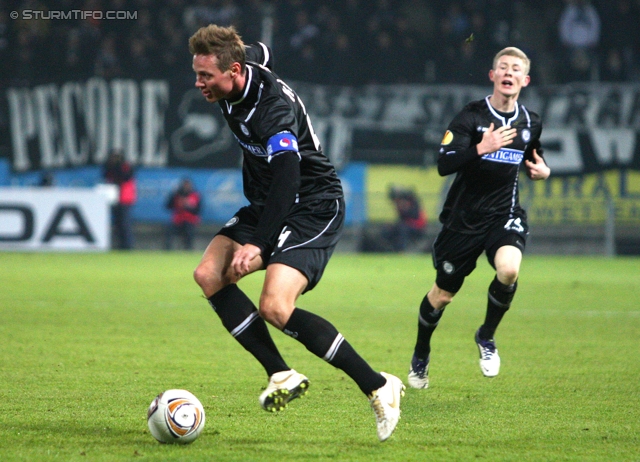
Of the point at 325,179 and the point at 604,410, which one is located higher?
the point at 325,179

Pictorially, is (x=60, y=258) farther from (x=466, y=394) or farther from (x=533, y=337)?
(x=466, y=394)

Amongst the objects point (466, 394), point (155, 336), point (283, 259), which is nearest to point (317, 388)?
point (466, 394)

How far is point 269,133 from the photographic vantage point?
429 centimetres

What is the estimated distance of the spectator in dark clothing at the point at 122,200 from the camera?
62.8ft

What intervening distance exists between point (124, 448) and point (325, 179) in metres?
1.67

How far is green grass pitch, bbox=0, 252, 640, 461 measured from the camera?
421 centimetres

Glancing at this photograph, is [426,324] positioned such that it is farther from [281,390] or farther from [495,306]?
[281,390]

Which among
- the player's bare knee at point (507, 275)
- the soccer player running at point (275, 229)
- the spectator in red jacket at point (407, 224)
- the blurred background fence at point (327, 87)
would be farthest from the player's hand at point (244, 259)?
the blurred background fence at point (327, 87)

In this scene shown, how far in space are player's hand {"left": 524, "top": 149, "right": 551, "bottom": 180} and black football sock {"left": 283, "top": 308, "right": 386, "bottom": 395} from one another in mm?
2391

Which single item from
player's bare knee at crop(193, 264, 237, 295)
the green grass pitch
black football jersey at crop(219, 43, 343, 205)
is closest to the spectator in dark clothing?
the green grass pitch

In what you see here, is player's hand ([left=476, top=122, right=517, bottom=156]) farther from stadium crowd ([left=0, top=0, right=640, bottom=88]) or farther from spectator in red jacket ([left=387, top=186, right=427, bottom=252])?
stadium crowd ([left=0, top=0, right=640, bottom=88])

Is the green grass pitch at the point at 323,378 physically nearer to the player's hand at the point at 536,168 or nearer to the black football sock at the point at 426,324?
the black football sock at the point at 426,324

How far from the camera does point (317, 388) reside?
18.8ft

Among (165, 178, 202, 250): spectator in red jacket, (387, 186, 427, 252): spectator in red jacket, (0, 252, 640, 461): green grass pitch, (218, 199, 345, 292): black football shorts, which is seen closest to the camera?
(0, 252, 640, 461): green grass pitch
